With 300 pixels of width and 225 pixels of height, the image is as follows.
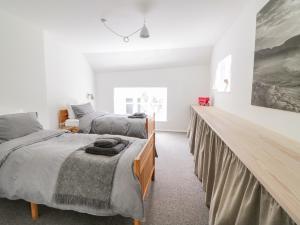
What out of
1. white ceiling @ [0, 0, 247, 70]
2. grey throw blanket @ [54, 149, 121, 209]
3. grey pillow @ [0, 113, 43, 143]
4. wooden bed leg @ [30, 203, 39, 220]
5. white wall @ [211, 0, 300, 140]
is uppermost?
white ceiling @ [0, 0, 247, 70]

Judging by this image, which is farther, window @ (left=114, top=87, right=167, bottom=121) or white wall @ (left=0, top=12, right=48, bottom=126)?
window @ (left=114, top=87, right=167, bottom=121)

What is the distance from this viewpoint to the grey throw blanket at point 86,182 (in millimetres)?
1354

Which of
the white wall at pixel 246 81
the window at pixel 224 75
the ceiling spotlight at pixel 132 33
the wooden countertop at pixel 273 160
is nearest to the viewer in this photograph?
the wooden countertop at pixel 273 160

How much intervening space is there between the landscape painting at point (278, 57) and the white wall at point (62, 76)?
3.41 m

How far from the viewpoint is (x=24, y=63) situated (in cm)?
264

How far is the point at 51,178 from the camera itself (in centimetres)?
146

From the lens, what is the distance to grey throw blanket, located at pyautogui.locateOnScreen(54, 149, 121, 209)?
4.44ft

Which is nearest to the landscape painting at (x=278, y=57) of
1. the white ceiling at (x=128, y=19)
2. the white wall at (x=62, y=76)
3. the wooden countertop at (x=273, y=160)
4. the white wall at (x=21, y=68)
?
the wooden countertop at (x=273, y=160)

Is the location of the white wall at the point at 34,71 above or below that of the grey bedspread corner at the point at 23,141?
above

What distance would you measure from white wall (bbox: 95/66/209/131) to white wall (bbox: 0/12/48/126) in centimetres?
233

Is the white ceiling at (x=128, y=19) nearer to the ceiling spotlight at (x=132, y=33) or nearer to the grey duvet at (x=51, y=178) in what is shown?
the ceiling spotlight at (x=132, y=33)

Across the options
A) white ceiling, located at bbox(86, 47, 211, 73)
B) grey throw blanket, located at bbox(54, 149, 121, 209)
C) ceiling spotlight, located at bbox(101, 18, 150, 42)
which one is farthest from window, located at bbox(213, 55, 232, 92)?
grey throw blanket, located at bbox(54, 149, 121, 209)

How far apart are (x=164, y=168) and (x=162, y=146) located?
103 centimetres

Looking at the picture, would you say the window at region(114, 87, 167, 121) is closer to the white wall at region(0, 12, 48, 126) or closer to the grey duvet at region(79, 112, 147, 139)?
the grey duvet at region(79, 112, 147, 139)
